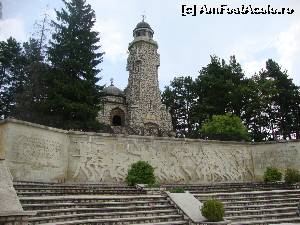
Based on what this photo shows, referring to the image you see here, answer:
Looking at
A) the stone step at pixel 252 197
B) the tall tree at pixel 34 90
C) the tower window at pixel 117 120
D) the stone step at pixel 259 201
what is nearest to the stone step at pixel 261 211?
the stone step at pixel 259 201

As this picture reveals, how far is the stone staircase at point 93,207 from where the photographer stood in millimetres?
9797

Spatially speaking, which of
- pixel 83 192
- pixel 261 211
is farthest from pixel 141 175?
pixel 261 211

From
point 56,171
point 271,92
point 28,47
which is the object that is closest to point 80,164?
point 56,171

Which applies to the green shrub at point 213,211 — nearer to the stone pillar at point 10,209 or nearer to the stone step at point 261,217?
the stone step at point 261,217

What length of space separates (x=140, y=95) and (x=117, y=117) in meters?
3.84

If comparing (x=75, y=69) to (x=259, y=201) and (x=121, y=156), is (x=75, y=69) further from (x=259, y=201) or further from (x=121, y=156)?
(x=259, y=201)

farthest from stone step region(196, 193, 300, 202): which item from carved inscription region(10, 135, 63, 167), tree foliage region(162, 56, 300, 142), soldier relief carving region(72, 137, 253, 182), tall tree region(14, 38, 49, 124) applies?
tree foliage region(162, 56, 300, 142)

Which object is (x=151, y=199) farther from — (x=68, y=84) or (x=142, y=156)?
(x=68, y=84)

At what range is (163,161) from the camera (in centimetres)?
1998

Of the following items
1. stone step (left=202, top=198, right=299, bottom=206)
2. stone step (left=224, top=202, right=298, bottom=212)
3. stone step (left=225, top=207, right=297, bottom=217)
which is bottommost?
stone step (left=225, top=207, right=297, bottom=217)

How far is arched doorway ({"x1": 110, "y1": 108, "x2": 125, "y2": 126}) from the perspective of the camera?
129 ft

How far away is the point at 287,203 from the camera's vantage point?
1449 centimetres

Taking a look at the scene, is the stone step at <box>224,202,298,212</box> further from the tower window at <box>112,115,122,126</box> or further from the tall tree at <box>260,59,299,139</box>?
the tower window at <box>112,115,122,126</box>

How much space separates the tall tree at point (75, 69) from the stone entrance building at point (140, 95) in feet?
30.5
